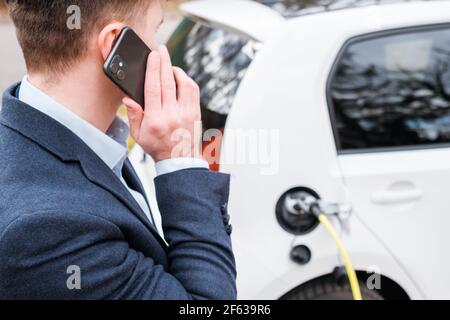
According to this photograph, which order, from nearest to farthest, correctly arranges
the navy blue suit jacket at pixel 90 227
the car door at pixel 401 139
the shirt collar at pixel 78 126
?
the navy blue suit jacket at pixel 90 227
the shirt collar at pixel 78 126
the car door at pixel 401 139

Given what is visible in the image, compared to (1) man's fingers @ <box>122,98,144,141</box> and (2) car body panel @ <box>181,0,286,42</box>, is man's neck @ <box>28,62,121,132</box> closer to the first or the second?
(1) man's fingers @ <box>122,98,144,141</box>

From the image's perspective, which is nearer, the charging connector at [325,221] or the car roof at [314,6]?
the charging connector at [325,221]

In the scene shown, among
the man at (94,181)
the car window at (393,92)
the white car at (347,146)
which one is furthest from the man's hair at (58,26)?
the car window at (393,92)

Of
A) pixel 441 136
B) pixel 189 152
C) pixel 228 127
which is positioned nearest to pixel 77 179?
pixel 189 152

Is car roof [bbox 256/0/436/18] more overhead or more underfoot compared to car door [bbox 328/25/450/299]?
more overhead

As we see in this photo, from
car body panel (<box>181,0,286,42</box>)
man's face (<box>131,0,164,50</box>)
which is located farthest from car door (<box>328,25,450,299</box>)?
man's face (<box>131,0,164,50</box>)

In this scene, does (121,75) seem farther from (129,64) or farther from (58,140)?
(58,140)

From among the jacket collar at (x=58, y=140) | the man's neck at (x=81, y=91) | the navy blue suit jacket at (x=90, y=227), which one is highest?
the man's neck at (x=81, y=91)

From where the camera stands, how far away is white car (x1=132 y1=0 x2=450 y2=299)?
208cm

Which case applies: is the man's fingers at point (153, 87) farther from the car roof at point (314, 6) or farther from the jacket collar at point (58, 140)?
the car roof at point (314, 6)

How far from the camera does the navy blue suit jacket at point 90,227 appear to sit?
0.99 meters

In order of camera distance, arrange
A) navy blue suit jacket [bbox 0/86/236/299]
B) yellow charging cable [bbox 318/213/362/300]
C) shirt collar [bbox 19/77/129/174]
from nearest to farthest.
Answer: navy blue suit jacket [bbox 0/86/236/299] < shirt collar [bbox 19/77/129/174] < yellow charging cable [bbox 318/213/362/300]
